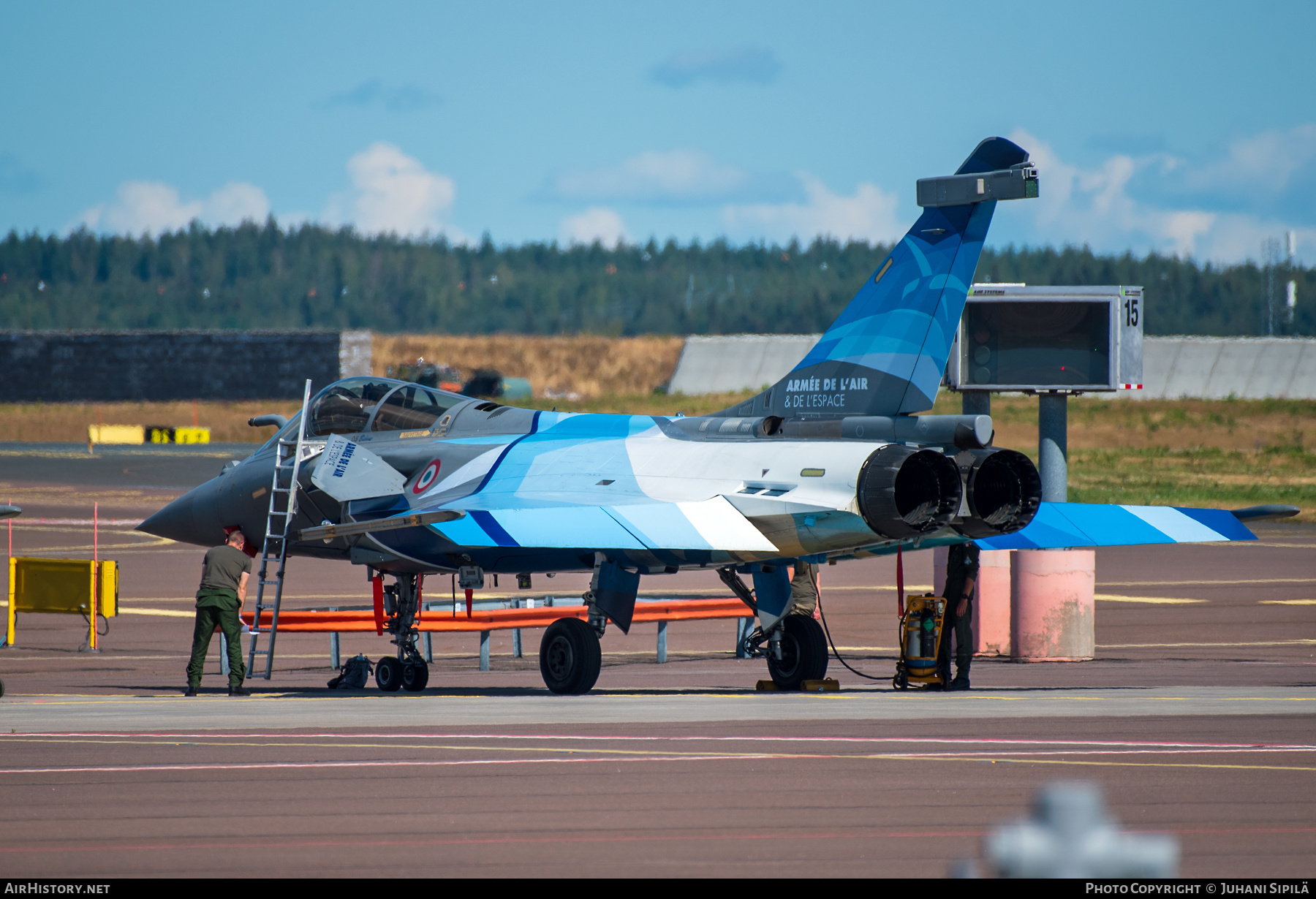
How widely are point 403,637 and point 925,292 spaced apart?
6.43 meters

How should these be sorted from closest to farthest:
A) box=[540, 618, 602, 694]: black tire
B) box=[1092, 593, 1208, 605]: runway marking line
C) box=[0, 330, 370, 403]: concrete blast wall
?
box=[540, 618, 602, 694]: black tire < box=[1092, 593, 1208, 605]: runway marking line < box=[0, 330, 370, 403]: concrete blast wall

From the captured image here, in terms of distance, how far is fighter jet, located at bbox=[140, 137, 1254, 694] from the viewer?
12523mm

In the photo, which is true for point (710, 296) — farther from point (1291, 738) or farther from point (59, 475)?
point (1291, 738)

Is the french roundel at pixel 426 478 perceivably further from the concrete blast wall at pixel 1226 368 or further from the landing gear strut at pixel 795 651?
the concrete blast wall at pixel 1226 368

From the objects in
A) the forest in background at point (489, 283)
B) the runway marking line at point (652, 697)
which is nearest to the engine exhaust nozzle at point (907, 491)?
the runway marking line at point (652, 697)

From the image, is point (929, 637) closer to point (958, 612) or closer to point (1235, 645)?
point (958, 612)

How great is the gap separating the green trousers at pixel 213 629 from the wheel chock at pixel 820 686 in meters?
5.55

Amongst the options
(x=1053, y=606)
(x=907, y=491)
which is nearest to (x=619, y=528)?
(x=907, y=491)

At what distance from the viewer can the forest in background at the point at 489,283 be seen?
12888cm

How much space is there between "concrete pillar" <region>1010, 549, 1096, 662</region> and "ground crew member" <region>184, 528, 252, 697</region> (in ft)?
29.1

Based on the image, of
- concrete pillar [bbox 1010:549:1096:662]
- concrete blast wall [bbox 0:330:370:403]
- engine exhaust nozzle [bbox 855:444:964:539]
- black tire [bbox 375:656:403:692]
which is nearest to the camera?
engine exhaust nozzle [bbox 855:444:964:539]

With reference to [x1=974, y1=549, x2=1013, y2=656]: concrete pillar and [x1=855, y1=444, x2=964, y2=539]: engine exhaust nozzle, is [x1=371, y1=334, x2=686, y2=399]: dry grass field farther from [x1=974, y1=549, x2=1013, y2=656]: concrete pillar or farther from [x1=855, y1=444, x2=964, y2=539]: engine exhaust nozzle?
[x1=855, y1=444, x2=964, y2=539]: engine exhaust nozzle


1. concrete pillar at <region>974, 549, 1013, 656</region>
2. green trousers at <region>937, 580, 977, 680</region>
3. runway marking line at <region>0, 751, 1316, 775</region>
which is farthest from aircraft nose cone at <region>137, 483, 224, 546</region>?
concrete pillar at <region>974, 549, 1013, 656</region>

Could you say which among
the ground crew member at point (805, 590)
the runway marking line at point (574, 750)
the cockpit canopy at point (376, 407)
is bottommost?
the runway marking line at point (574, 750)
